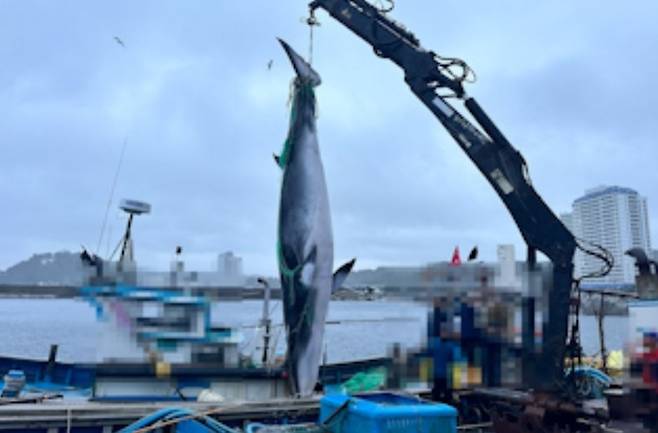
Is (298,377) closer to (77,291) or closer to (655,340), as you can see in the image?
(77,291)

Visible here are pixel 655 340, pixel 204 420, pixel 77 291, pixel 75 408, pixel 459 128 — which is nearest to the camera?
pixel 204 420

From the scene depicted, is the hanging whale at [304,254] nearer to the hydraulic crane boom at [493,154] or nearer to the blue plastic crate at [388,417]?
the blue plastic crate at [388,417]

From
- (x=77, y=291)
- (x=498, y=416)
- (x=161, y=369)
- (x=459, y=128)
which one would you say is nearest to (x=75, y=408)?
(x=161, y=369)

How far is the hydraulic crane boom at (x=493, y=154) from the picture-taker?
24.2 feet

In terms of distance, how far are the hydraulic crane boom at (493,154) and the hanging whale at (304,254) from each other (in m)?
2.65

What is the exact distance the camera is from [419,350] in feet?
23.5

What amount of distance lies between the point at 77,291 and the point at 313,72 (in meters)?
3.96

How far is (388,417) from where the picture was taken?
4105 mm

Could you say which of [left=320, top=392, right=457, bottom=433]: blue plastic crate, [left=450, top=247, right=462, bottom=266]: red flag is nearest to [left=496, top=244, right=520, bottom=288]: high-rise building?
[left=450, top=247, right=462, bottom=266]: red flag

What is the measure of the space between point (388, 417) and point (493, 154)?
16.6 feet

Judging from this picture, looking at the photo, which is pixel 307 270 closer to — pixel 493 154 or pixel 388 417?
pixel 388 417

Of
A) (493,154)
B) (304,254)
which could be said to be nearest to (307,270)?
(304,254)

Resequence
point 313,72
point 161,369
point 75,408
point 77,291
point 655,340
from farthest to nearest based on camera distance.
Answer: point 313,72
point 77,291
point 161,369
point 655,340
point 75,408

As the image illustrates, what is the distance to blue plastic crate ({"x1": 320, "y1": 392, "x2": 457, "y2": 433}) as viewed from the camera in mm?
4098
